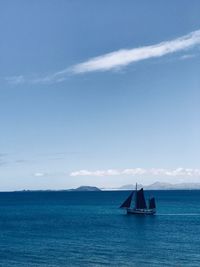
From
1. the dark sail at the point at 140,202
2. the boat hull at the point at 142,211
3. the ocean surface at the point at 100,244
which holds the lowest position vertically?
the ocean surface at the point at 100,244

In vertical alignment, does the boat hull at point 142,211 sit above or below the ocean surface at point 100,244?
above

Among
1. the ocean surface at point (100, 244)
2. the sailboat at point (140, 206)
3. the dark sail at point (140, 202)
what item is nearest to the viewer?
the ocean surface at point (100, 244)

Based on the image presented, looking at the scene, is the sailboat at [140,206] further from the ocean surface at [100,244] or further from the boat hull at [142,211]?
the ocean surface at [100,244]

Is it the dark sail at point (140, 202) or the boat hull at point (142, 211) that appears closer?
the boat hull at point (142, 211)

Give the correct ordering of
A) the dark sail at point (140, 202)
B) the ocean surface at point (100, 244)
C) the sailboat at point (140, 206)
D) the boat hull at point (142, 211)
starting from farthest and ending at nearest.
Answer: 1. the dark sail at point (140, 202)
2. the sailboat at point (140, 206)
3. the boat hull at point (142, 211)
4. the ocean surface at point (100, 244)

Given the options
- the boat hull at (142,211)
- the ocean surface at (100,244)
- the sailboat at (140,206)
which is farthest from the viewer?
the sailboat at (140,206)

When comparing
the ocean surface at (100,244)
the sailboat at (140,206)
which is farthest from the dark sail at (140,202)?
the ocean surface at (100,244)

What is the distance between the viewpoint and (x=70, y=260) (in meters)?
66.8

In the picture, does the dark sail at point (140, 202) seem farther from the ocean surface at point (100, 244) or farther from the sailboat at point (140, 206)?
the ocean surface at point (100, 244)

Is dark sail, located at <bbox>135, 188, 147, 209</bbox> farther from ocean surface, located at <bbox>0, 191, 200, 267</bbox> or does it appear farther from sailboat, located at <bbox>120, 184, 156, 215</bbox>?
ocean surface, located at <bbox>0, 191, 200, 267</bbox>

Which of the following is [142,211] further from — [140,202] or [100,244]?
[100,244]

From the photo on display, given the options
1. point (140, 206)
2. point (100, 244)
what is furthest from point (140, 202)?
point (100, 244)

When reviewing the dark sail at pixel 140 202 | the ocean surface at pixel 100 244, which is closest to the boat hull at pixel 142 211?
the dark sail at pixel 140 202

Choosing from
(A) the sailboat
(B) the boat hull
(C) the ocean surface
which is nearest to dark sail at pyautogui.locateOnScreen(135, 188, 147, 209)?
(A) the sailboat
